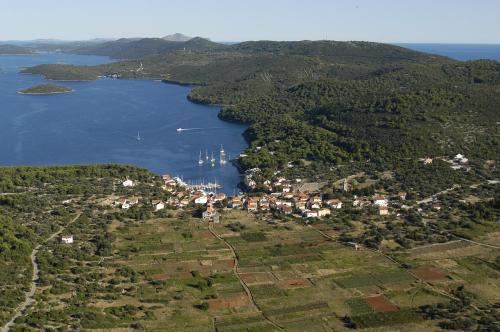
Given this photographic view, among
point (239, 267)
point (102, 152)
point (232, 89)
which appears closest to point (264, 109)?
point (232, 89)

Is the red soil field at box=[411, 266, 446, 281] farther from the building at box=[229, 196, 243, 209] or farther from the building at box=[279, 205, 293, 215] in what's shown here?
→ the building at box=[229, 196, 243, 209]

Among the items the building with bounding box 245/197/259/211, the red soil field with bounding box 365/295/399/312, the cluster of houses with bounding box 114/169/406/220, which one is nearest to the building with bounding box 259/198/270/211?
the cluster of houses with bounding box 114/169/406/220

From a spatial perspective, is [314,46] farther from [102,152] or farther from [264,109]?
[102,152]

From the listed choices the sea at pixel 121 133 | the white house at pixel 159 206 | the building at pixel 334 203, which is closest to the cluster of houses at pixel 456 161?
the building at pixel 334 203

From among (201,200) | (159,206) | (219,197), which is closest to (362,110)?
(219,197)

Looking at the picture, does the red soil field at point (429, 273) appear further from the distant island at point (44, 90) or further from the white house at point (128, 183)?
the distant island at point (44, 90)

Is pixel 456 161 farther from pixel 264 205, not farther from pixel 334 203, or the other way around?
pixel 264 205

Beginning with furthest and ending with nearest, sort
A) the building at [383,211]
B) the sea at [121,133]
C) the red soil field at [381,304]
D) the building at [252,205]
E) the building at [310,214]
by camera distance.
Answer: the sea at [121,133], the building at [252,205], the building at [383,211], the building at [310,214], the red soil field at [381,304]
